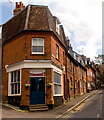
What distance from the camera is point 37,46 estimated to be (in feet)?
55.6

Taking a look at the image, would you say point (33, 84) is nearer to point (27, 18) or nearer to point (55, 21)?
point (27, 18)

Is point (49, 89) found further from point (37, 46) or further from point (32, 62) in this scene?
point (37, 46)

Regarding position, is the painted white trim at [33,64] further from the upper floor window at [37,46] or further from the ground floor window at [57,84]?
the ground floor window at [57,84]

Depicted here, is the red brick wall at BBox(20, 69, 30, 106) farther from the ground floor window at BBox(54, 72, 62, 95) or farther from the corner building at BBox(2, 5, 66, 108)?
the ground floor window at BBox(54, 72, 62, 95)

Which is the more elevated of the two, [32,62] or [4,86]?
[32,62]

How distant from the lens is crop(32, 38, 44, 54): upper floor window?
16888mm

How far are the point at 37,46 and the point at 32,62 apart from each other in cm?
163

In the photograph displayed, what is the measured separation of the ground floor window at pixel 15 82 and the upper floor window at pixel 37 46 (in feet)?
8.30

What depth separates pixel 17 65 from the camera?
55.8ft

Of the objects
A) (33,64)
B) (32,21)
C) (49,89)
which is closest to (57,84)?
(49,89)

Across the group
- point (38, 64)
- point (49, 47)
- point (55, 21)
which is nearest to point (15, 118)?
point (38, 64)

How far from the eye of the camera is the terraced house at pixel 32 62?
16.1 meters

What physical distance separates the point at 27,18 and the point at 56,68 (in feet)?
18.1

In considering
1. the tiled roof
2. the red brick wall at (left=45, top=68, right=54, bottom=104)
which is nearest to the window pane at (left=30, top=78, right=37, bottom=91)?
the red brick wall at (left=45, top=68, right=54, bottom=104)
